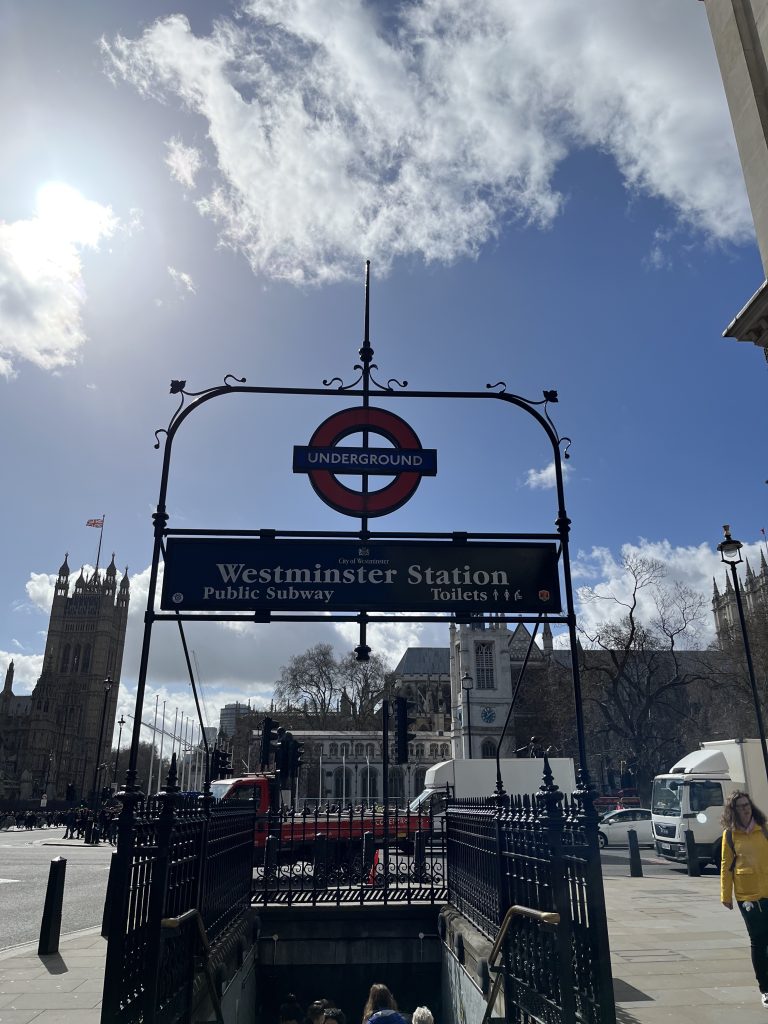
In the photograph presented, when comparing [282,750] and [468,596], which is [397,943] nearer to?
[468,596]

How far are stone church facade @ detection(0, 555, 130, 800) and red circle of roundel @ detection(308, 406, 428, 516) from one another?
107466 millimetres

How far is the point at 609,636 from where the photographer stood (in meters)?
39.1

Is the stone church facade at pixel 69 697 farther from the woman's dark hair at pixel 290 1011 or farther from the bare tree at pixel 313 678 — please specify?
the woman's dark hair at pixel 290 1011

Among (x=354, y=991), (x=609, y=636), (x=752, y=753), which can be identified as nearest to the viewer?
(x=354, y=991)

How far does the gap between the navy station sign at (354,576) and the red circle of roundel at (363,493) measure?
17.9 inches

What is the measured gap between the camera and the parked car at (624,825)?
26.5m

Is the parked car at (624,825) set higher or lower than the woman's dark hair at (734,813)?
lower

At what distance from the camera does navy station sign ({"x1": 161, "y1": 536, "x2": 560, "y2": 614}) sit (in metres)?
6.05

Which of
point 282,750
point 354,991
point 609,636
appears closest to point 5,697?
point 609,636

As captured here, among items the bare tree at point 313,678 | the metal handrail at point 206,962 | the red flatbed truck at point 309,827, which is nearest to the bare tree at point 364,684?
the bare tree at point 313,678

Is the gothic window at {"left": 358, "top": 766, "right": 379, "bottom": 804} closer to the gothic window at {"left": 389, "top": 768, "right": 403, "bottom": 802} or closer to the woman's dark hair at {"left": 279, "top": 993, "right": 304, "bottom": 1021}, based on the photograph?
the gothic window at {"left": 389, "top": 768, "right": 403, "bottom": 802}

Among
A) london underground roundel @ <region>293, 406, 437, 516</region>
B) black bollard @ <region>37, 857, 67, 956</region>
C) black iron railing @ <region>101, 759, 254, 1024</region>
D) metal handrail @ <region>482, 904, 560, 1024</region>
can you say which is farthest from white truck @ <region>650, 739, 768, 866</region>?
black iron railing @ <region>101, 759, 254, 1024</region>

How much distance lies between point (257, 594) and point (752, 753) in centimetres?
1921

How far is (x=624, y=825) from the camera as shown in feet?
86.7
